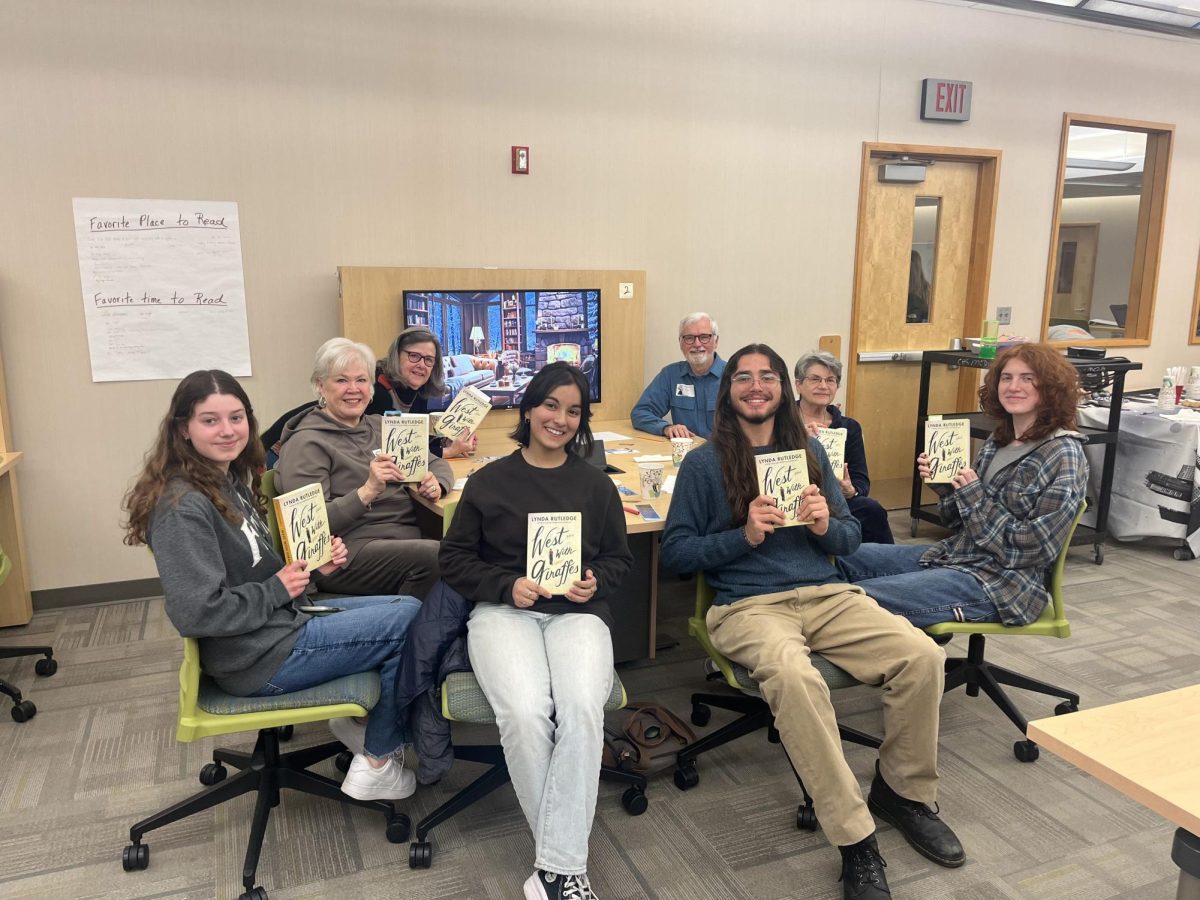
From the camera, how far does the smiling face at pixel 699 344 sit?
→ 4168 mm

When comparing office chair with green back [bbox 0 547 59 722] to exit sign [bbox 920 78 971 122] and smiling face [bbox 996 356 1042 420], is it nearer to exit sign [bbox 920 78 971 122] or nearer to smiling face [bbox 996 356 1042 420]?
smiling face [bbox 996 356 1042 420]

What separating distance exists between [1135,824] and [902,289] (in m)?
3.63

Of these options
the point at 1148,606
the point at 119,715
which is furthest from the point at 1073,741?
the point at 1148,606

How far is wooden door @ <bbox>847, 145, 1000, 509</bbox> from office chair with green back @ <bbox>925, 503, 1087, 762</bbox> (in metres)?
2.58

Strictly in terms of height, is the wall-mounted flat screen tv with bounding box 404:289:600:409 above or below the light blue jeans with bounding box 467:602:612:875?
above

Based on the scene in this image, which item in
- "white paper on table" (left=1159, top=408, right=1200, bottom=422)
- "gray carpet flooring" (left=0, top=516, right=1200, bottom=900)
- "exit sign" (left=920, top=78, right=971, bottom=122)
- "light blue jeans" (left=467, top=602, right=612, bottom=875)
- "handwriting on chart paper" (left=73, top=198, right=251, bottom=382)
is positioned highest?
"exit sign" (left=920, top=78, right=971, bottom=122)

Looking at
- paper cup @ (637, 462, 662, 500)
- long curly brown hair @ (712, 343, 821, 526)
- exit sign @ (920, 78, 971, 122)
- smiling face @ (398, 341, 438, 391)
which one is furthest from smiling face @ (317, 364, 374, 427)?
exit sign @ (920, 78, 971, 122)

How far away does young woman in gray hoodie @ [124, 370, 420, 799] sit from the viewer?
1.90m

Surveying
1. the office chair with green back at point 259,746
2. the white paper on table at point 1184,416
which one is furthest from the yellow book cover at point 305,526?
the white paper on table at point 1184,416

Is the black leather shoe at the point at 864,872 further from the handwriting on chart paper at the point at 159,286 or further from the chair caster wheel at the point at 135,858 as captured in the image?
the handwriting on chart paper at the point at 159,286

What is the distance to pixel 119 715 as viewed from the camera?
295 cm

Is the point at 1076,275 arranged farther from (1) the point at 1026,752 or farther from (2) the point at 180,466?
(2) the point at 180,466

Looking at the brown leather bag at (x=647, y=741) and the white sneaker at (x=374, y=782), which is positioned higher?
the white sneaker at (x=374, y=782)

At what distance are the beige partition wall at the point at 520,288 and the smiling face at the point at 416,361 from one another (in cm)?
59
